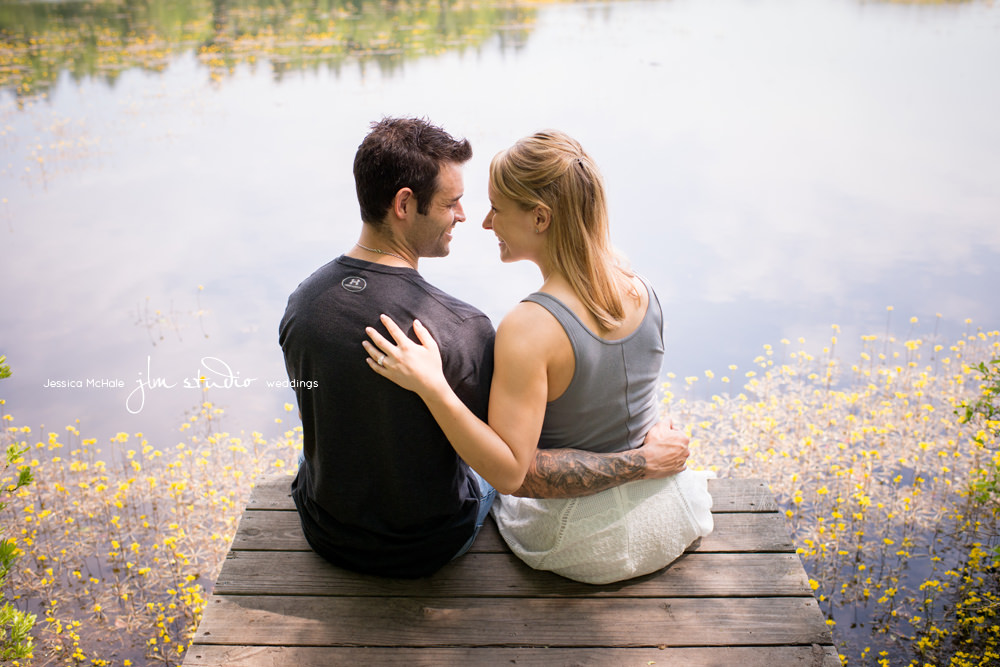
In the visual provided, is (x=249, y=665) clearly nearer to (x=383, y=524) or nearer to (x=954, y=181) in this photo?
(x=383, y=524)

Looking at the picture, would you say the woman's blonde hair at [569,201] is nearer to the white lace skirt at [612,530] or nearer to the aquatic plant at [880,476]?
the white lace skirt at [612,530]

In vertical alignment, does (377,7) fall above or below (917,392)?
above

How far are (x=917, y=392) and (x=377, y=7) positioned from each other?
15.5m

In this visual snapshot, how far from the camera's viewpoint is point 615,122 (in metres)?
10.6

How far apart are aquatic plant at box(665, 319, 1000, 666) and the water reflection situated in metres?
9.61

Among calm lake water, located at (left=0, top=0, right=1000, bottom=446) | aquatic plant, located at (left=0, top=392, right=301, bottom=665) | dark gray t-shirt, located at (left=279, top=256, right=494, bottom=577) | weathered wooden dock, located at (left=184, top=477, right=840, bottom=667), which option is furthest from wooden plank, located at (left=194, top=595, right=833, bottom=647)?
calm lake water, located at (left=0, top=0, right=1000, bottom=446)

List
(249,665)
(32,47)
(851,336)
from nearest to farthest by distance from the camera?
1. (249,665)
2. (851,336)
3. (32,47)

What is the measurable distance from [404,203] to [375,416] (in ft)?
1.86

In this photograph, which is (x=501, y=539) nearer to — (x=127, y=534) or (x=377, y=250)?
(x=377, y=250)

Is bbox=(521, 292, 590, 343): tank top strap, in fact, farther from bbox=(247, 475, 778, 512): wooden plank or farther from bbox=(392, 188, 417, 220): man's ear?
bbox=(247, 475, 778, 512): wooden plank

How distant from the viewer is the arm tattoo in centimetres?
216

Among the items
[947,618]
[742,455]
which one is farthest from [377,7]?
[947,618]

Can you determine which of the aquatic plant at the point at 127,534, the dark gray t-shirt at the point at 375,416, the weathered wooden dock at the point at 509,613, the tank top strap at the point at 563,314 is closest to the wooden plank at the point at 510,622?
the weathered wooden dock at the point at 509,613

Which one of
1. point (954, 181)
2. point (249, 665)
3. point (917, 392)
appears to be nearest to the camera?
point (249, 665)
